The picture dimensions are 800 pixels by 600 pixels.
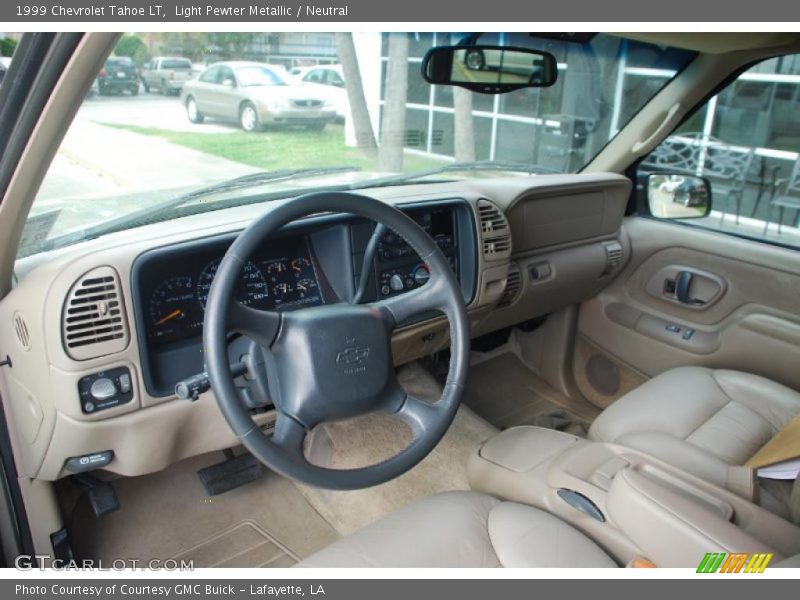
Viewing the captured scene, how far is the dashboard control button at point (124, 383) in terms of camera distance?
1721 mm

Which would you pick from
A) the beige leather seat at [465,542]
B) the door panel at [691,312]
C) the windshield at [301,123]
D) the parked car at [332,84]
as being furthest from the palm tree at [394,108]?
the beige leather seat at [465,542]

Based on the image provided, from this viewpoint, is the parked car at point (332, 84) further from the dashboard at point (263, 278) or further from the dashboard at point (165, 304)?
the dashboard at point (263, 278)

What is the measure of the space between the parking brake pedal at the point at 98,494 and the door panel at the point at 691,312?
7.63 feet

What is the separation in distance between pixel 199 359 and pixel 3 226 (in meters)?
0.67

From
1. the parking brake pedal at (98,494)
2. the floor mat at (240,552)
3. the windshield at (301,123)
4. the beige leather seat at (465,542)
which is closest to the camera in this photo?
the beige leather seat at (465,542)

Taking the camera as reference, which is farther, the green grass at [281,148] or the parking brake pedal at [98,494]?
the green grass at [281,148]

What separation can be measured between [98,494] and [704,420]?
2103 millimetres

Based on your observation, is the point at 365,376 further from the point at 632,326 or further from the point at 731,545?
the point at 632,326

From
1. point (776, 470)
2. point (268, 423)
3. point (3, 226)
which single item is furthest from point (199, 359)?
point (776, 470)

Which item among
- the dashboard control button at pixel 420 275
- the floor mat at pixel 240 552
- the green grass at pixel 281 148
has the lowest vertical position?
the floor mat at pixel 240 552

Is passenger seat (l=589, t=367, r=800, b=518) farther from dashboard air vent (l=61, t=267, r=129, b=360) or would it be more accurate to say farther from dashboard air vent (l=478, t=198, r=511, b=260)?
dashboard air vent (l=61, t=267, r=129, b=360)

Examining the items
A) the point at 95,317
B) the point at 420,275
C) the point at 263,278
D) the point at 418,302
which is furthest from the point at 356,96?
the point at 95,317

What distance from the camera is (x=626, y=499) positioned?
149cm

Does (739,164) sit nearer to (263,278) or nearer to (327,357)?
(263,278)
